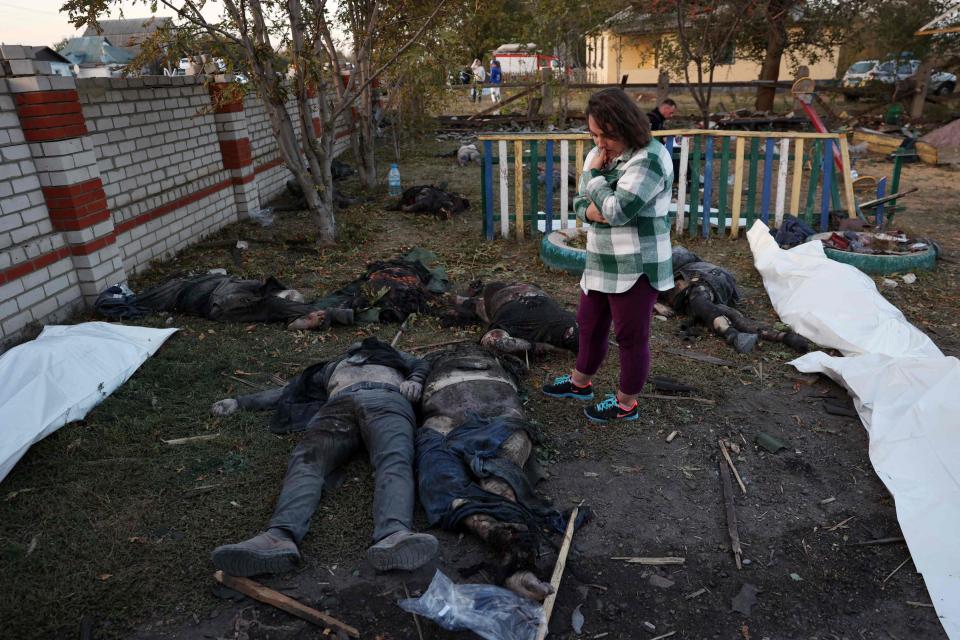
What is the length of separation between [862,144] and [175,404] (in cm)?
1382

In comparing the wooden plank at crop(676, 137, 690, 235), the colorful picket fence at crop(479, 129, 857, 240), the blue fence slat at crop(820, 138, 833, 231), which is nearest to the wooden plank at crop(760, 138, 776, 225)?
Answer: the colorful picket fence at crop(479, 129, 857, 240)

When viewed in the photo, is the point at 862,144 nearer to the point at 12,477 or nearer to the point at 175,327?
the point at 175,327

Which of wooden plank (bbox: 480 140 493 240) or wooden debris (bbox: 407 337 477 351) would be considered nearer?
wooden debris (bbox: 407 337 477 351)

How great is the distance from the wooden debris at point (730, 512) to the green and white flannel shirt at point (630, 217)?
0.99 m

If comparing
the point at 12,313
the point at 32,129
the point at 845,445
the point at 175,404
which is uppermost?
the point at 32,129

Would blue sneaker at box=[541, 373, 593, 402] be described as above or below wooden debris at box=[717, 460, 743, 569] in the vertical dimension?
above

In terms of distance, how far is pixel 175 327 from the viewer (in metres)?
5.07

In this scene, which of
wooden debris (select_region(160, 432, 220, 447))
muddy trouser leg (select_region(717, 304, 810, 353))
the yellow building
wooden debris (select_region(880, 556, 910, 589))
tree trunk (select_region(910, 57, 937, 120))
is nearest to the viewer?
wooden debris (select_region(880, 556, 910, 589))

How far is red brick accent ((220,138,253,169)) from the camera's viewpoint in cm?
828

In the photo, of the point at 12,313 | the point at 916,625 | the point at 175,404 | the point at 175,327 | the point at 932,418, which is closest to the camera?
the point at 916,625

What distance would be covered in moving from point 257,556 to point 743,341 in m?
3.56

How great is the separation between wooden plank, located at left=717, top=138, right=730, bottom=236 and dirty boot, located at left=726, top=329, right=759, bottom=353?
2912 mm

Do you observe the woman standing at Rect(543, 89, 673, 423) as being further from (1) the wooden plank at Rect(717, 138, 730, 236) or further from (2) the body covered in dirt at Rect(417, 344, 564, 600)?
(1) the wooden plank at Rect(717, 138, 730, 236)

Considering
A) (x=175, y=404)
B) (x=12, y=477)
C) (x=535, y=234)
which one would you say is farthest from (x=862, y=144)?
(x=12, y=477)
